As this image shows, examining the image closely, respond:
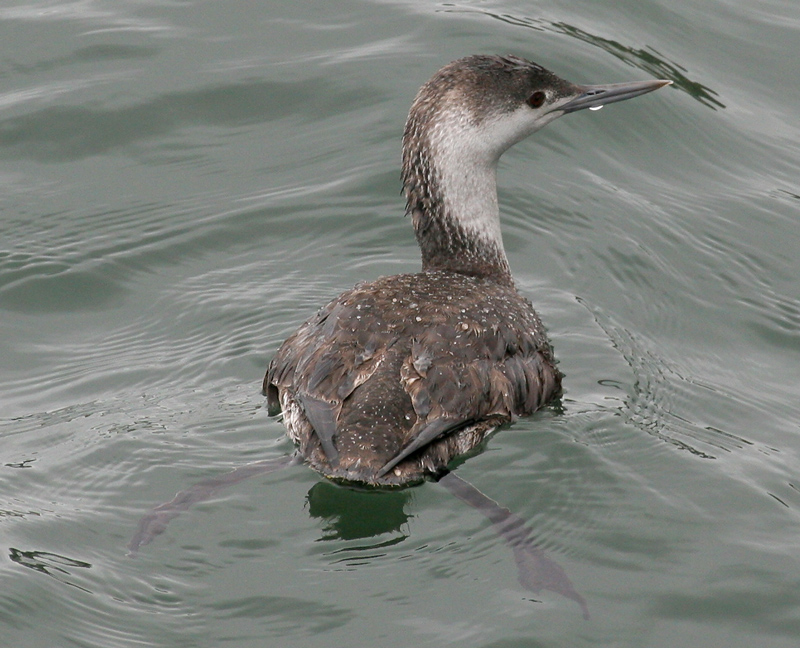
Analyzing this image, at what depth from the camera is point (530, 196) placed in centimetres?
945

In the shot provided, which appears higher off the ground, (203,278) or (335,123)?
(335,123)

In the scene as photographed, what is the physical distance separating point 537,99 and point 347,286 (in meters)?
1.68

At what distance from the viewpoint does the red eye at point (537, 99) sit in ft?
25.3

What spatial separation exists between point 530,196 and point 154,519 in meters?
4.42

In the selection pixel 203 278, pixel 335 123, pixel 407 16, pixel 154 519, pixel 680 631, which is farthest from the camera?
pixel 407 16

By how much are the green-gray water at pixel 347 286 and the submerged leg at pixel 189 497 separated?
7 centimetres

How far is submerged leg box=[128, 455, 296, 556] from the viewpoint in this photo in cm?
586

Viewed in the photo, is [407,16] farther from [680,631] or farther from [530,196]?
[680,631]

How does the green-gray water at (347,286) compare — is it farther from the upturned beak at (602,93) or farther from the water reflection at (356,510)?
the upturned beak at (602,93)

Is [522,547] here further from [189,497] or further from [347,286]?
[347,286]

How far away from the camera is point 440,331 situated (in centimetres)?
641

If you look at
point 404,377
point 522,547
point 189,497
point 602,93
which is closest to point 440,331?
point 404,377

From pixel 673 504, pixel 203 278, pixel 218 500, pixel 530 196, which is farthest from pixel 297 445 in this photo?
pixel 530 196

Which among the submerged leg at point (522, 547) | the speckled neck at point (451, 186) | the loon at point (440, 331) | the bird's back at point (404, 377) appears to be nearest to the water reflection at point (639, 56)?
the loon at point (440, 331)
